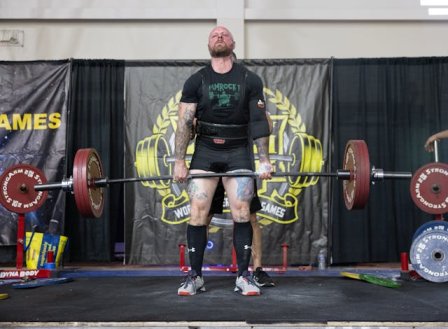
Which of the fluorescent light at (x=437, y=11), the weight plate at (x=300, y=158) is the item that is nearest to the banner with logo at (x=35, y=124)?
the weight plate at (x=300, y=158)

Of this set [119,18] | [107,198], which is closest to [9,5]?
[119,18]

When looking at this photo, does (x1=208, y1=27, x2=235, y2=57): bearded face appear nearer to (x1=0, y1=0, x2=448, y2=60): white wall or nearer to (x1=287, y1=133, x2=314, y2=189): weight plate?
(x1=287, y1=133, x2=314, y2=189): weight plate

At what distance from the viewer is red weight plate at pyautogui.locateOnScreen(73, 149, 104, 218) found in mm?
3188

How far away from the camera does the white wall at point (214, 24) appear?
211 inches

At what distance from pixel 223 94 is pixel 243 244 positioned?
0.82 m

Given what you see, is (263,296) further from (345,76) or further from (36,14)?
(36,14)

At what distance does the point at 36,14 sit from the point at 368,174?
12.5ft

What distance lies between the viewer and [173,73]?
199 inches

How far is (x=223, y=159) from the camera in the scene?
120 inches

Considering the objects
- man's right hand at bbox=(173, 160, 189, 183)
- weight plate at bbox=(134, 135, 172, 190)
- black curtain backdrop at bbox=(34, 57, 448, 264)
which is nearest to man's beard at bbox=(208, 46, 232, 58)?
man's right hand at bbox=(173, 160, 189, 183)

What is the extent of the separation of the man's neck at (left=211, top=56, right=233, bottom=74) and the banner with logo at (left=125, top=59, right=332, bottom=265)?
76.0 inches

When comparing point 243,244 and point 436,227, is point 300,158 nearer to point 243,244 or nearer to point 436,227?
point 436,227

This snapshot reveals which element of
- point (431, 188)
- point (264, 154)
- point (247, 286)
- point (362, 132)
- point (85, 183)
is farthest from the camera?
point (362, 132)

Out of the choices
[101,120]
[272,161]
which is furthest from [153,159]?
[272,161]
